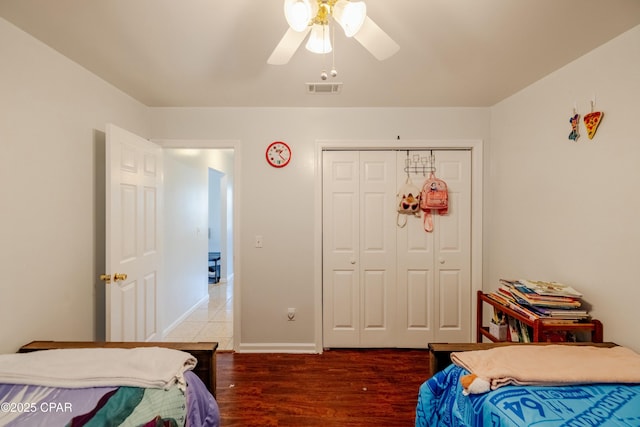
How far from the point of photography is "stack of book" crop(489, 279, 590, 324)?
1.59 metres

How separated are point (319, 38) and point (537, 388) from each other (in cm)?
172

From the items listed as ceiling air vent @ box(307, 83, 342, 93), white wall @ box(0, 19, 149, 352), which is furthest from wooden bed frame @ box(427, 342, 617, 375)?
white wall @ box(0, 19, 149, 352)

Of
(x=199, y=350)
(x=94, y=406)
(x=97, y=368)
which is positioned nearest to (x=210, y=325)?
(x=199, y=350)

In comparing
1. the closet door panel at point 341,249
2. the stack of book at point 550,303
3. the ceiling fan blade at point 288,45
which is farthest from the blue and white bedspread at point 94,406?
the stack of book at point 550,303

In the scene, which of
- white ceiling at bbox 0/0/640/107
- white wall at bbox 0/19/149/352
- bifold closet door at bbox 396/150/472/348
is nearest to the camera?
white ceiling at bbox 0/0/640/107

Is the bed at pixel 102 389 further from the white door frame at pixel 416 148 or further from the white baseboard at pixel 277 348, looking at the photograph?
the white door frame at pixel 416 148

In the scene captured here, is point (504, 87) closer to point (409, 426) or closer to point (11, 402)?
point (409, 426)

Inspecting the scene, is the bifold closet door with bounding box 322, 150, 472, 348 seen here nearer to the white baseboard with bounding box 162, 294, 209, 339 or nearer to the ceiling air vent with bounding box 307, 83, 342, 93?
the ceiling air vent with bounding box 307, 83, 342, 93

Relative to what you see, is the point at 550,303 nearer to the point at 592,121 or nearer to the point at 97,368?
the point at 592,121

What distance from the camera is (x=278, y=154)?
8.30 feet

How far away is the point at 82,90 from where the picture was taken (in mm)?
1796

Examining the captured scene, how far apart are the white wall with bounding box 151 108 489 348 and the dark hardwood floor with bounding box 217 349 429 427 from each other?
266 millimetres

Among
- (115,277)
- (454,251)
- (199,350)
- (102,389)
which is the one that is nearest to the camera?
(102,389)

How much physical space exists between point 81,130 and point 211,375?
1.77 meters
